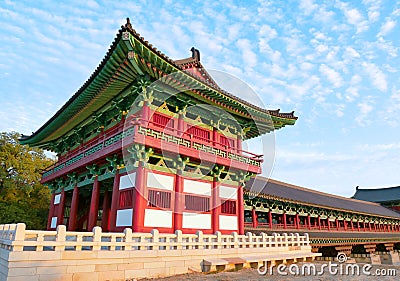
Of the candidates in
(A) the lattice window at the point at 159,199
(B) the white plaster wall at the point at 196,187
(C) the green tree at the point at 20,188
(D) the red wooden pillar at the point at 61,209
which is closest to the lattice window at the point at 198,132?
(B) the white plaster wall at the point at 196,187

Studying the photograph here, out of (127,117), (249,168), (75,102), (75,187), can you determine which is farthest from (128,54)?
(75,187)

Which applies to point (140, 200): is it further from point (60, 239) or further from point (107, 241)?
point (60, 239)

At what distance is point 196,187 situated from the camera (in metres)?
15.0

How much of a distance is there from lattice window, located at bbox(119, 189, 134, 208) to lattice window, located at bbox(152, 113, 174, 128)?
3.42m

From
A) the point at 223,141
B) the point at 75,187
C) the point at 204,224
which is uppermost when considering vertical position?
the point at 223,141

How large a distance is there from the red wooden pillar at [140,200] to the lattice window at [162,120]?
8.37ft

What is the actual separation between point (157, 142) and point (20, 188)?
24559 millimetres

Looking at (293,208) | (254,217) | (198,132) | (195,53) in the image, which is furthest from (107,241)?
(293,208)

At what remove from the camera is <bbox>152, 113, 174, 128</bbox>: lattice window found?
14.4 m

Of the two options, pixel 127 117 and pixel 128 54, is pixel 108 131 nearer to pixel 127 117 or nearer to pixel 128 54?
pixel 127 117

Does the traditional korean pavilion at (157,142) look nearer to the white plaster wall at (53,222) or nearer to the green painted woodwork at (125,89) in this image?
the green painted woodwork at (125,89)

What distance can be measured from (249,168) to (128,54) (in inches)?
370

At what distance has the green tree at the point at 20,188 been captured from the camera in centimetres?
2893

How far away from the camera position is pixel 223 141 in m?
17.8
